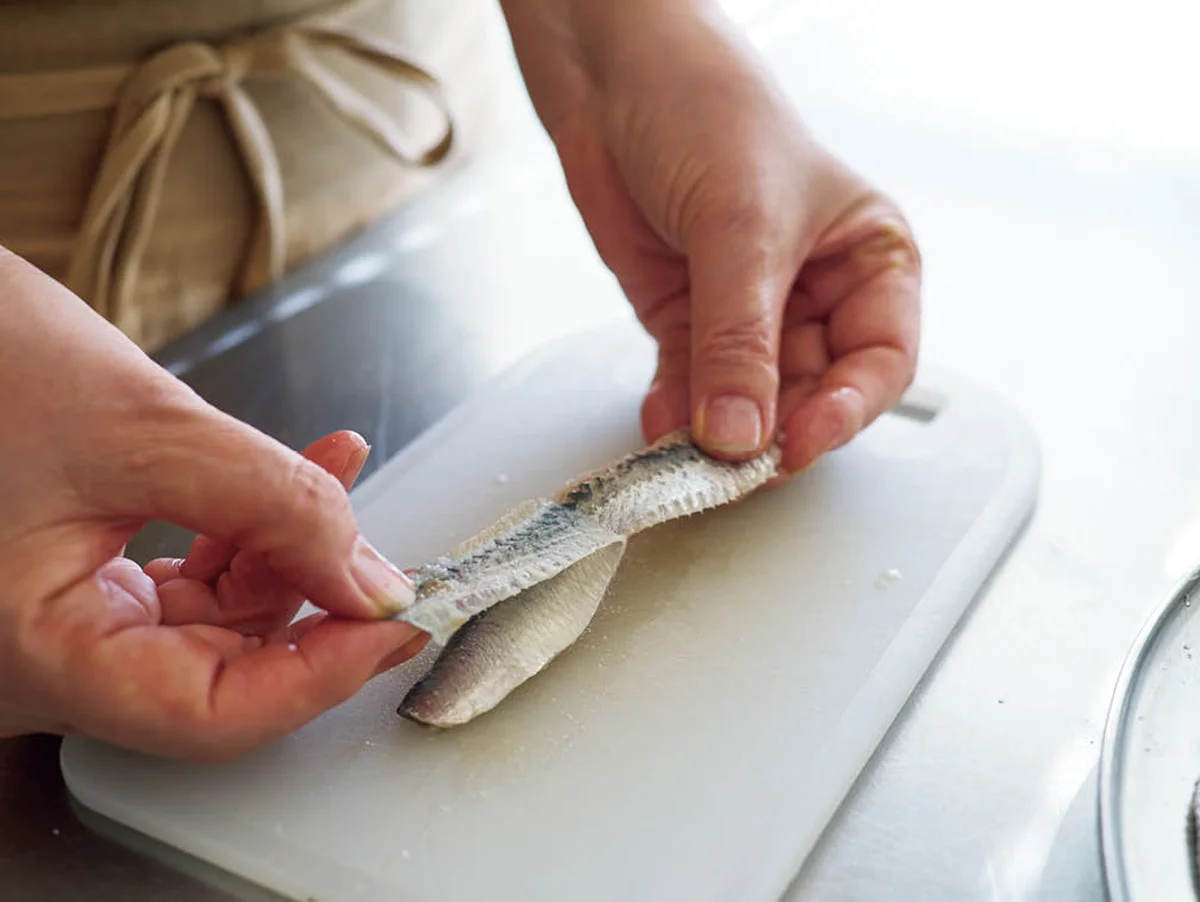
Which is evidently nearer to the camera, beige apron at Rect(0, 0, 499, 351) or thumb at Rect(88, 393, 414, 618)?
thumb at Rect(88, 393, 414, 618)

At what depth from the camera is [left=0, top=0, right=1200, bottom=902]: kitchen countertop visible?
2.68 feet

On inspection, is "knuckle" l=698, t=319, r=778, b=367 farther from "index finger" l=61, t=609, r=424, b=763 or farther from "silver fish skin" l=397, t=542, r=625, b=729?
"index finger" l=61, t=609, r=424, b=763

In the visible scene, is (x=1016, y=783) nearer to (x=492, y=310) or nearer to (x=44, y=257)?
(x=492, y=310)

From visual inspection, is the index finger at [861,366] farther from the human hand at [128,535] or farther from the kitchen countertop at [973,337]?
the human hand at [128,535]

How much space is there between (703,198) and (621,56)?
0.68ft

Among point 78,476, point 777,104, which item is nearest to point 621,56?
point 777,104

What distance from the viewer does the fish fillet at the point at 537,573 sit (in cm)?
84

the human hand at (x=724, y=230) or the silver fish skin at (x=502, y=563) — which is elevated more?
the human hand at (x=724, y=230)

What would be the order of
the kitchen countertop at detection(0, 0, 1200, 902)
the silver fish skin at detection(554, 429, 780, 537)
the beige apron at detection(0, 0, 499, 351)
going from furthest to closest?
the beige apron at detection(0, 0, 499, 351) → the silver fish skin at detection(554, 429, 780, 537) → the kitchen countertop at detection(0, 0, 1200, 902)

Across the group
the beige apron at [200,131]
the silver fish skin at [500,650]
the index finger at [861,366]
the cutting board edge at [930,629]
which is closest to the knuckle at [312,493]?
the silver fish skin at [500,650]

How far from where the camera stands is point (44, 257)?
4.03ft

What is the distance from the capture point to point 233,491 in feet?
2.36

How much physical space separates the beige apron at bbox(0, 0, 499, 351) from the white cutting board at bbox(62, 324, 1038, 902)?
35 centimetres

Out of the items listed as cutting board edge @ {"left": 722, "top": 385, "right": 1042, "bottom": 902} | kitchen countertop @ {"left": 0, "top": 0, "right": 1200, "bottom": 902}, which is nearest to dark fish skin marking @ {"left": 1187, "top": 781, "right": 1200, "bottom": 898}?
kitchen countertop @ {"left": 0, "top": 0, "right": 1200, "bottom": 902}
